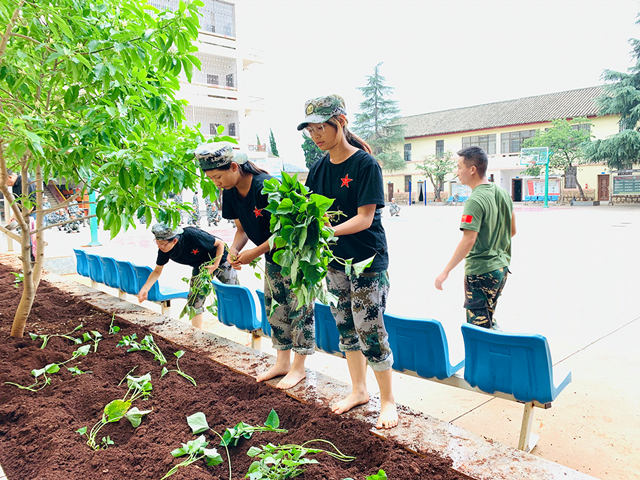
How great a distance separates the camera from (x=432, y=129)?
4828 cm

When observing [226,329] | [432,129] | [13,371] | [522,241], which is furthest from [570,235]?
[432,129]

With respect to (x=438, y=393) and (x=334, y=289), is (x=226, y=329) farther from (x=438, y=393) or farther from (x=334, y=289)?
(x=334, y=289)

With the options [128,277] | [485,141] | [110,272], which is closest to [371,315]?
[128,277]

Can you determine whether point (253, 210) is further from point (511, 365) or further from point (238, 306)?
point (511, 365)

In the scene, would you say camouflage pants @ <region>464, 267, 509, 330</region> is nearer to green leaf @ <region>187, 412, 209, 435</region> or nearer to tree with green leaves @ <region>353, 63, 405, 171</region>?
green leaf @ <region>187, 412, 209, 435</region>

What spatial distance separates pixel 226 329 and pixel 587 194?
125ft

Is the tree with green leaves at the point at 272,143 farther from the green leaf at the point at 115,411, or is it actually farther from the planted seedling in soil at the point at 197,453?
the planted seedling in soil at the point at 197,453

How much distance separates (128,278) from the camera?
5.11m

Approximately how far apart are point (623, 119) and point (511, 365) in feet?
119

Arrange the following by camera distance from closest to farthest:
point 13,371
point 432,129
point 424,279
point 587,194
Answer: point 13,371
point 424,279
point 587,194
point 432,129

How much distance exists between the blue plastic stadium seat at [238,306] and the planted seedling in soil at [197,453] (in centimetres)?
150

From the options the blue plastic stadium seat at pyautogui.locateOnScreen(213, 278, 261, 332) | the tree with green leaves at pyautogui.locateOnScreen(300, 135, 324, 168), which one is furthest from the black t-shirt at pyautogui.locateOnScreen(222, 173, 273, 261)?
the tree with green leaves at pyautogui.locateOnScreen(300, 135, 324, 168)

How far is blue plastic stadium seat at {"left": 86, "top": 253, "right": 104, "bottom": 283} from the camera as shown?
5957mm

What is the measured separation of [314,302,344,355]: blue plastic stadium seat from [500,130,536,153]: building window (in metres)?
42.4
